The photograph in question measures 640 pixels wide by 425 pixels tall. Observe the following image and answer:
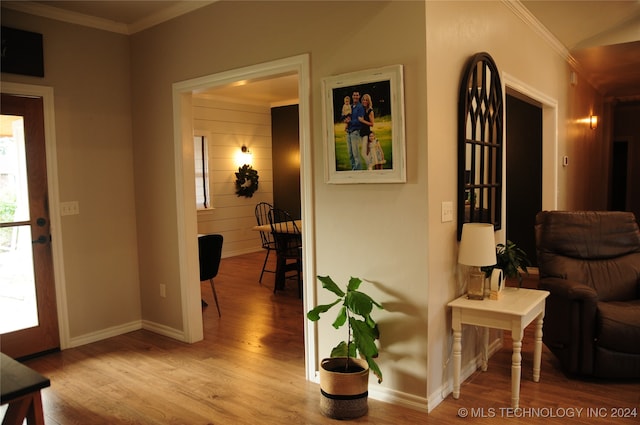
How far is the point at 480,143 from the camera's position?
3.12 meters

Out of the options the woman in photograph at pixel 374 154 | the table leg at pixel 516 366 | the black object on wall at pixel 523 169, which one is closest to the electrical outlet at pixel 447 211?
the woman in photograph at pixel 374 154

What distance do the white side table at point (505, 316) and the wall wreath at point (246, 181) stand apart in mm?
5852

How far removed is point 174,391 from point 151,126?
215 cm

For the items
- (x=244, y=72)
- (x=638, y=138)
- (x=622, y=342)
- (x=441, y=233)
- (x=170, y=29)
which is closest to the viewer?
(x=441, y=233)

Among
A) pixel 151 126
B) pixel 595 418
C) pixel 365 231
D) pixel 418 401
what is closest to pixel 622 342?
pixel 595 418

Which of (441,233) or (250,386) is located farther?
(250,386)

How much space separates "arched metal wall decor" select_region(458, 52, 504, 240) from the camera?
287 centimetres

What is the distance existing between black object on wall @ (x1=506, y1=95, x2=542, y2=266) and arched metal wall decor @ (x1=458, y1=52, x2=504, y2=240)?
2.87 meters

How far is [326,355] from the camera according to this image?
3037mm

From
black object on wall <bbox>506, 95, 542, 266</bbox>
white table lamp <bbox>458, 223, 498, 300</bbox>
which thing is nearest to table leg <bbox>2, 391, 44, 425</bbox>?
white table lamp <bbox>458, 223, 498, 300</bbox>

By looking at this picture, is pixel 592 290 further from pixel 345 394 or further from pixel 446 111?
pixel 345 394

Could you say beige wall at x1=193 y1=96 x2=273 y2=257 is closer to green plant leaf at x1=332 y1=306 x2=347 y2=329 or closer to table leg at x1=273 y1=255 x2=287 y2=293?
table leg at x1=273 y1=255 x2=287 y2=293

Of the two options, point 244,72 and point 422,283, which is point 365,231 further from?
point 244,72

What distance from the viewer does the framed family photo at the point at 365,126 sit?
2.62 meters
